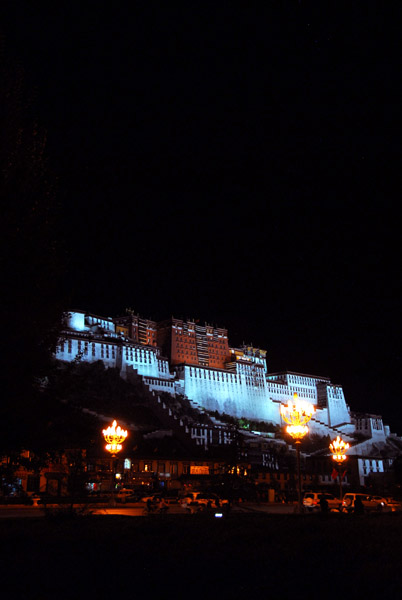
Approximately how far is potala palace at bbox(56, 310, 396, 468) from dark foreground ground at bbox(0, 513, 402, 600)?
70221 millimetres

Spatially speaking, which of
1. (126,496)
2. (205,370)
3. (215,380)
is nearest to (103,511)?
(126,496)

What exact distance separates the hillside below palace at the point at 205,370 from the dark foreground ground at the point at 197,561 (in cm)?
7121

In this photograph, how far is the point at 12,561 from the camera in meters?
6.18

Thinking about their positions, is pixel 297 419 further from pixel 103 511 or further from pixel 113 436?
pixel 113 436

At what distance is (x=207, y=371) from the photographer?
97.4 meters

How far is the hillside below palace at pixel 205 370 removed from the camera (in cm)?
8462

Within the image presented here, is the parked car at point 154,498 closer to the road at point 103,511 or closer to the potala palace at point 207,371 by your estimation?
the road at point 103,511

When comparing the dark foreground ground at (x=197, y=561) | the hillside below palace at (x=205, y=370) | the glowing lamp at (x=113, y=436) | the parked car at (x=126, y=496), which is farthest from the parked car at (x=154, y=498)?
the hillside below palace at (x=205, y=370)

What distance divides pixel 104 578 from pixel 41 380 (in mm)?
4448

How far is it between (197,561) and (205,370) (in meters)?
91.7

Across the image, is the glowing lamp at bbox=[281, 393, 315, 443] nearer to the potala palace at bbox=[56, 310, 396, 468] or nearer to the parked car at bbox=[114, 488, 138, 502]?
the parked car at bbox=[114, 488, 138, 502]

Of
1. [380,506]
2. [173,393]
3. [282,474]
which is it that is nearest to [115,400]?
[173,393]

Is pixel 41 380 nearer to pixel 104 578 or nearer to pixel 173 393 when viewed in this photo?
pixel 104 578

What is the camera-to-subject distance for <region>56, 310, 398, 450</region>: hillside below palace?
84.6 meters
